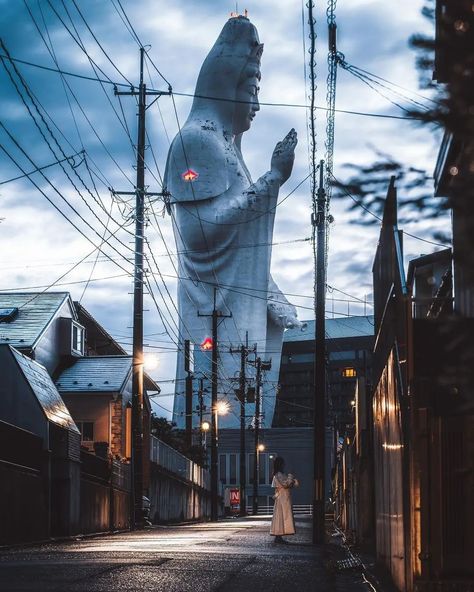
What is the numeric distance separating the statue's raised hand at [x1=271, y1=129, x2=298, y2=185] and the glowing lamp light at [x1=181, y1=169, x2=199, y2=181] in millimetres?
5406

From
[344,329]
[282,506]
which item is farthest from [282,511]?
[344,329]

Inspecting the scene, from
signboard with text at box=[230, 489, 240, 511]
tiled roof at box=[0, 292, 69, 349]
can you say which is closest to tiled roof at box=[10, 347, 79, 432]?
tiled roof at box=[0, 292, 69, 349]

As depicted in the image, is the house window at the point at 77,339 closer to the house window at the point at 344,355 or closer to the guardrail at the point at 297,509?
the guardrail at the point at 297,509

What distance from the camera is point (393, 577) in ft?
34.1

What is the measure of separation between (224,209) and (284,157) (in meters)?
6.54

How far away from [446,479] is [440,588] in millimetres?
829

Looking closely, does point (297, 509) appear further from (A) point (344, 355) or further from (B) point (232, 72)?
(A) point (344, 355)

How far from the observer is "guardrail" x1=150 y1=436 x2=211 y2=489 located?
42.6 m

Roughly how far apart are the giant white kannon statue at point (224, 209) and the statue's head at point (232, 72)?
70 millimetres

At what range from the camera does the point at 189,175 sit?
7238 centimetres

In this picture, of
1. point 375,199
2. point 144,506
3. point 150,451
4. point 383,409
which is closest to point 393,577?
point 383,409

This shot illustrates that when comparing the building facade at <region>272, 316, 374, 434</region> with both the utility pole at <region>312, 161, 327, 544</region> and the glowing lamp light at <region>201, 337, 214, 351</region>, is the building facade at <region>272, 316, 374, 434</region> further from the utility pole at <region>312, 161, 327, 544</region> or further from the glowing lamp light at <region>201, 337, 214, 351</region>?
the utility pole at <region>312, 161, 327, 544</region>

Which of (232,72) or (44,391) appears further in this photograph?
(232,72)

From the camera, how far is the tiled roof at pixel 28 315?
36.2 metres
